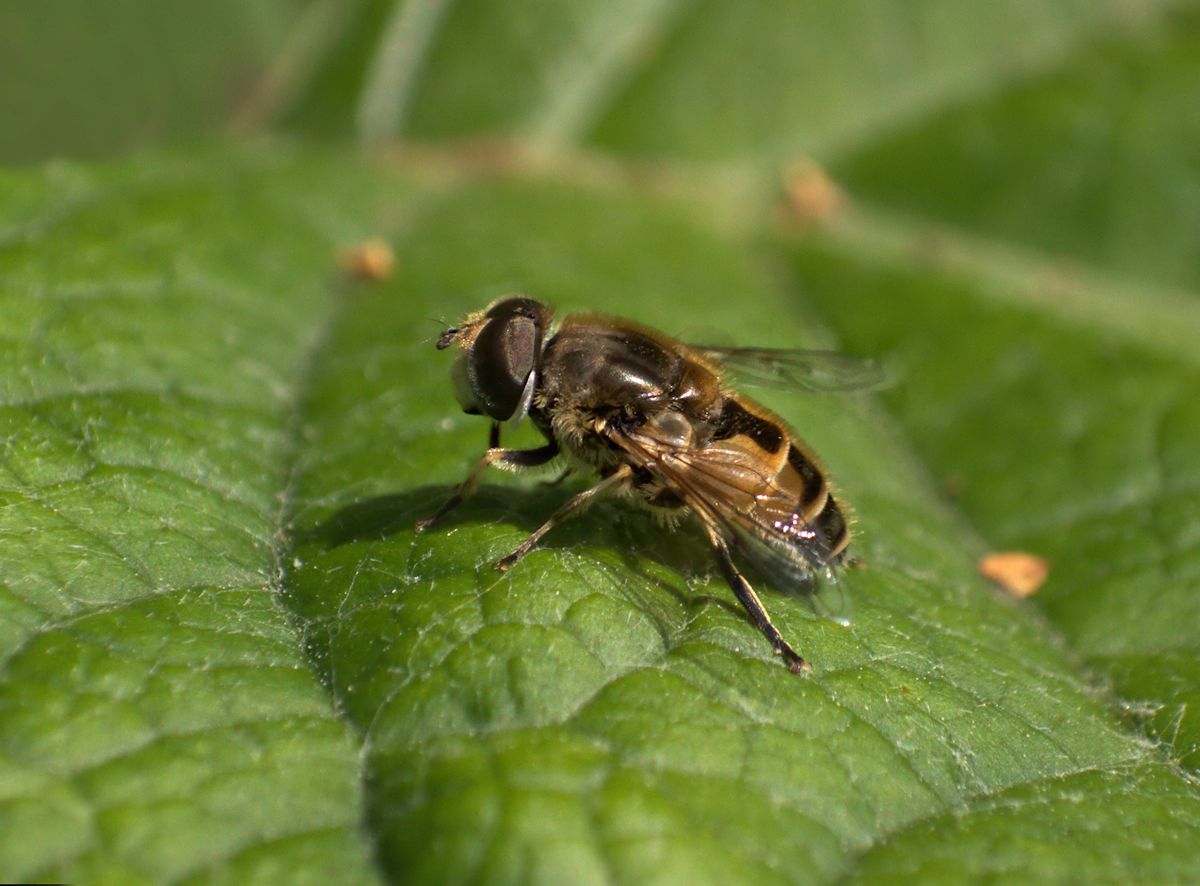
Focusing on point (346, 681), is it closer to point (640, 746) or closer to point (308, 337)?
point (640, 746)

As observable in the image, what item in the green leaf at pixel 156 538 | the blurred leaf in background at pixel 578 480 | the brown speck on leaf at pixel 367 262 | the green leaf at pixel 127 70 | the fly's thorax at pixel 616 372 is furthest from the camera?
the green leaf at pixel 127 70

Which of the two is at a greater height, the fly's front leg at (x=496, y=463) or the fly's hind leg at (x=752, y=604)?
the fly's hind leg at (x=752, y=604)

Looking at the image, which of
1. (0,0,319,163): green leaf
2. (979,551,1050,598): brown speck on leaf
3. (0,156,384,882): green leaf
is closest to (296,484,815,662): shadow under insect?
(0,156,384,882): green leaf

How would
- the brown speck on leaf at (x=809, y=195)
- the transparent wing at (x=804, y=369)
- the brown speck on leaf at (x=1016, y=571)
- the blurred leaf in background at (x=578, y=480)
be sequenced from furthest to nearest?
the brown speck on leaf at (x=809, y=195), the transparent wing at (x=804, y=369), the brown speck on leaf at (x=1016, y=571), the blurred leaf in background at (x=578, y=480)

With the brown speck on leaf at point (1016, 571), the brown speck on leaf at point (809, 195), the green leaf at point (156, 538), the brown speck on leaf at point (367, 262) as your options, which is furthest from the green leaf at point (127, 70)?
the brown speck on leaf at point (1016, 571)

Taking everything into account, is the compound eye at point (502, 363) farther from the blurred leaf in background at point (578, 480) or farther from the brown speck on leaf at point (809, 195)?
the brown speck on leaf at point (809, 195)

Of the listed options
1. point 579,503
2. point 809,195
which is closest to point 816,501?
point 579,503
